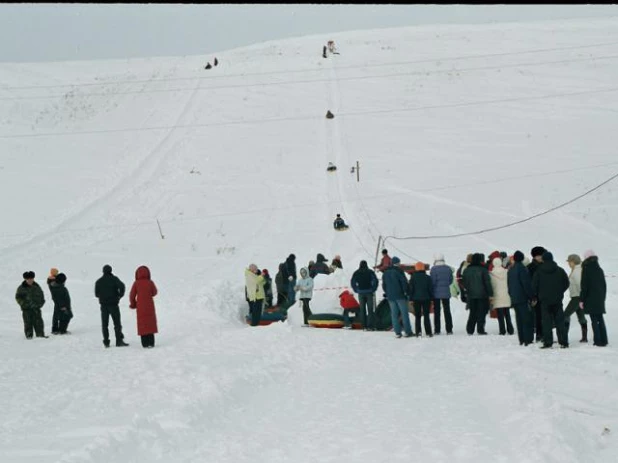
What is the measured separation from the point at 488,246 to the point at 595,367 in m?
15.4

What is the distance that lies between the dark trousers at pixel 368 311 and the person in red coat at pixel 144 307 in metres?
5.15

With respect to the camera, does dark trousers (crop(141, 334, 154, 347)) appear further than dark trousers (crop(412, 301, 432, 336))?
No

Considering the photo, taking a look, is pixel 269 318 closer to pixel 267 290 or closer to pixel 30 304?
pixel 267 290

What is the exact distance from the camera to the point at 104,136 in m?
44.2

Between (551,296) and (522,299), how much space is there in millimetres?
941

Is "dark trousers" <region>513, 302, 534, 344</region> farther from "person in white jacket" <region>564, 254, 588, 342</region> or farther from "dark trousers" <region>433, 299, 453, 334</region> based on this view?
"dark trousers" <region>433, 299, 453, 334</region>

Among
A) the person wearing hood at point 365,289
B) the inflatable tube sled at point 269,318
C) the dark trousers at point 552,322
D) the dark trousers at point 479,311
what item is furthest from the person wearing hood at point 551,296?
the inflatable tube sled at point 269,318

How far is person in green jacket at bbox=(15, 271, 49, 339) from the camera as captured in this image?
47.7ft

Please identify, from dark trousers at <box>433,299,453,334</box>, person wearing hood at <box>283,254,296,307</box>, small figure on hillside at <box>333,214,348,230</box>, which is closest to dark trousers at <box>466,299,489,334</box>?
dark trousers at <box>433,299,453,334</box>

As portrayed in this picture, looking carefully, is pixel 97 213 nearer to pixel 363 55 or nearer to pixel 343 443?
pixel 343 443

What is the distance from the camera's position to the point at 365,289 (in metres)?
16.4

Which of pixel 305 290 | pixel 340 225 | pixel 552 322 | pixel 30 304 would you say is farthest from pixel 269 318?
pixel 340 225

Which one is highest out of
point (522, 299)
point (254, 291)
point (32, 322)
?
point (254, 291)

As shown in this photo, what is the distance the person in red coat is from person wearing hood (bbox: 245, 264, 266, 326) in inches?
150
